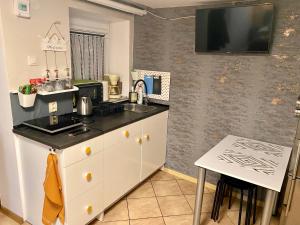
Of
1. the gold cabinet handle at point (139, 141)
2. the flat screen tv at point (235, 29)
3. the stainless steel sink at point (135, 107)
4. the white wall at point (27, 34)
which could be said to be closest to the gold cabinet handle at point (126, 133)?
the gold cabinet handle at point (139, 141)

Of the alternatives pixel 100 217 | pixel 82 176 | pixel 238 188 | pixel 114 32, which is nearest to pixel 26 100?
pixel 82 176

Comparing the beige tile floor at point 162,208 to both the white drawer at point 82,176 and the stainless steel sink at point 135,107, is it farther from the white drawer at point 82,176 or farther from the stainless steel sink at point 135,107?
the stainless steel sink at point 135,107

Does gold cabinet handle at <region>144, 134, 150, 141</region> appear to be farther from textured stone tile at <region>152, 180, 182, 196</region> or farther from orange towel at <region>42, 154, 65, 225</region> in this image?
orange towel at <region>42, 154, 65, 225</region>

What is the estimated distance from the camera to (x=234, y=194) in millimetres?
2537

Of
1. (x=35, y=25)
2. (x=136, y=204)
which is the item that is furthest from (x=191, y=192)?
(x=35, y=25)

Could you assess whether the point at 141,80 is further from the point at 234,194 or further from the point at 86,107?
the point at 234,194

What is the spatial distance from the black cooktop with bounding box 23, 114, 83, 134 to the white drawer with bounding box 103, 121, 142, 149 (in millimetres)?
265

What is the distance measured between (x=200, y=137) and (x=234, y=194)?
702 mm

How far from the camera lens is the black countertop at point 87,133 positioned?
5.29 ft

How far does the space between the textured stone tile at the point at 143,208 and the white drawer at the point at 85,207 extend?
333 millimetres

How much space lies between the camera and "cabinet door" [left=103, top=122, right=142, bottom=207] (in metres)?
2.03

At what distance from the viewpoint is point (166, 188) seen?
8.67 feet

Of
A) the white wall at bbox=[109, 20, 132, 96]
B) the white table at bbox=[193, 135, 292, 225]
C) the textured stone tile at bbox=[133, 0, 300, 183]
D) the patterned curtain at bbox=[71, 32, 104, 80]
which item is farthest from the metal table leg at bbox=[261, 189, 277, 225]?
the patterned curtain at bbox=[71, 32, 104, 80]

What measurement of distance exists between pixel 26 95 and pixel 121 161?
3.22ft
